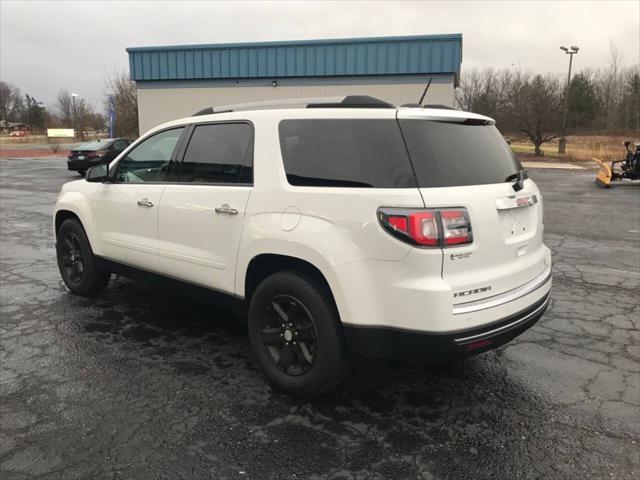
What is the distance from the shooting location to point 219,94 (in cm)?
2183

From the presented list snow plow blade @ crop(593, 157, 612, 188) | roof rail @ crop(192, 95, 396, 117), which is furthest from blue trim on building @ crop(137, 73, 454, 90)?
roof rail @ crop(192, 95, 396, 117)

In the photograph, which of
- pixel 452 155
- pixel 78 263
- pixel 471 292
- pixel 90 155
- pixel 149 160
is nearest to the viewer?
pixel 471 292

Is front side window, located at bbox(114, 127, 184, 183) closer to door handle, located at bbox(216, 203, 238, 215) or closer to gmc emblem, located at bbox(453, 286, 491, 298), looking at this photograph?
door handle, located at bbox(216, 203, 238, 215)

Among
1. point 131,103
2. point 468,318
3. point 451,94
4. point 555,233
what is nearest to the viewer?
point 468,318

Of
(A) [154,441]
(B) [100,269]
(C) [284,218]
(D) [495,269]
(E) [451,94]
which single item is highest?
(E) [451,94]

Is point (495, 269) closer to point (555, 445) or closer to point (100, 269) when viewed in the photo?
point (555, 445)

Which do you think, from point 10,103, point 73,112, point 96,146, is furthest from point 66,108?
point 96,146

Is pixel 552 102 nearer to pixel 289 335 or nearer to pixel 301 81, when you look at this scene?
pixel 301 81

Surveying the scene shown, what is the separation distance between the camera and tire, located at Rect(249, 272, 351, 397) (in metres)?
2.99

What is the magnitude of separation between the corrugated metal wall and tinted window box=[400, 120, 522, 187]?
663 inches

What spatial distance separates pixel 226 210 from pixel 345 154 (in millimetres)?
976

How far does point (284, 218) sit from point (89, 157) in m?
18.7

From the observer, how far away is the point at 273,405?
3221mm

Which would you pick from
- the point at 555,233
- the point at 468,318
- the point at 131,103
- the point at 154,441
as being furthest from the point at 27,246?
the point at 131,103
